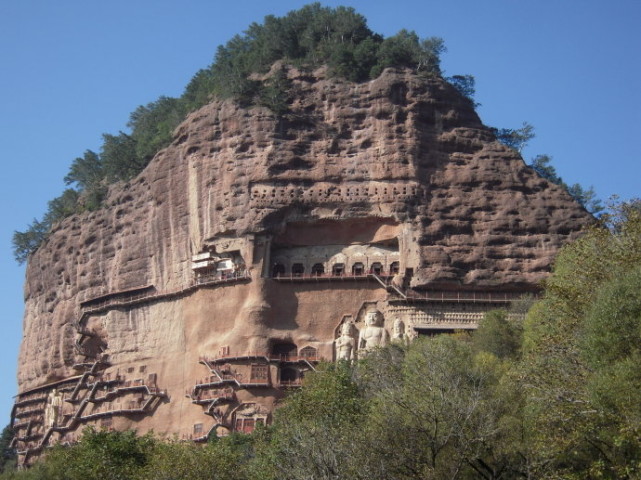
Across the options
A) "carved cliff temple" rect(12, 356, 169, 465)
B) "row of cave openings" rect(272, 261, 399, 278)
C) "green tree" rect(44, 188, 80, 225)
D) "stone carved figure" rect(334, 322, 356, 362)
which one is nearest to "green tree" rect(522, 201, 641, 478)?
"stone carved figure" rect(334, 322, 356, 362)

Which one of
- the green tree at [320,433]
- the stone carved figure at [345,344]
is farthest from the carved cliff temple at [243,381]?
the green tree at [320,433]

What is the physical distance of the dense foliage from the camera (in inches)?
1000

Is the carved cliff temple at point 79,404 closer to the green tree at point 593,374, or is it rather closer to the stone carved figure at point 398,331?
the stone carved figure at point 398,331

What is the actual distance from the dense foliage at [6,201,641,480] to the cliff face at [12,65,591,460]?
17.2 metres

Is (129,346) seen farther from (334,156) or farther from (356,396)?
(356,396)

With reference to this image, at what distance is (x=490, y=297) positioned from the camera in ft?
170

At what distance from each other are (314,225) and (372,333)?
6.06 m

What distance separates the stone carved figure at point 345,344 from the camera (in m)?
51.9

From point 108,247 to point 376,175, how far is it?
51.5 feet

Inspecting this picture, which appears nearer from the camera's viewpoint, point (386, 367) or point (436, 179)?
point (386, 367)

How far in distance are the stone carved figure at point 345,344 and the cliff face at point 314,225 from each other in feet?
1.93

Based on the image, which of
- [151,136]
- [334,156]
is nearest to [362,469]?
[334,156]

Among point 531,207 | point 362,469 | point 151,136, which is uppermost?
point 151,136

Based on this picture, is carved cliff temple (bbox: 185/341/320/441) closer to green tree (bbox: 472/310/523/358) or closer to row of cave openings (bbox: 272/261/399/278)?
row of cave openings (bbox: 272/261/399/278)
